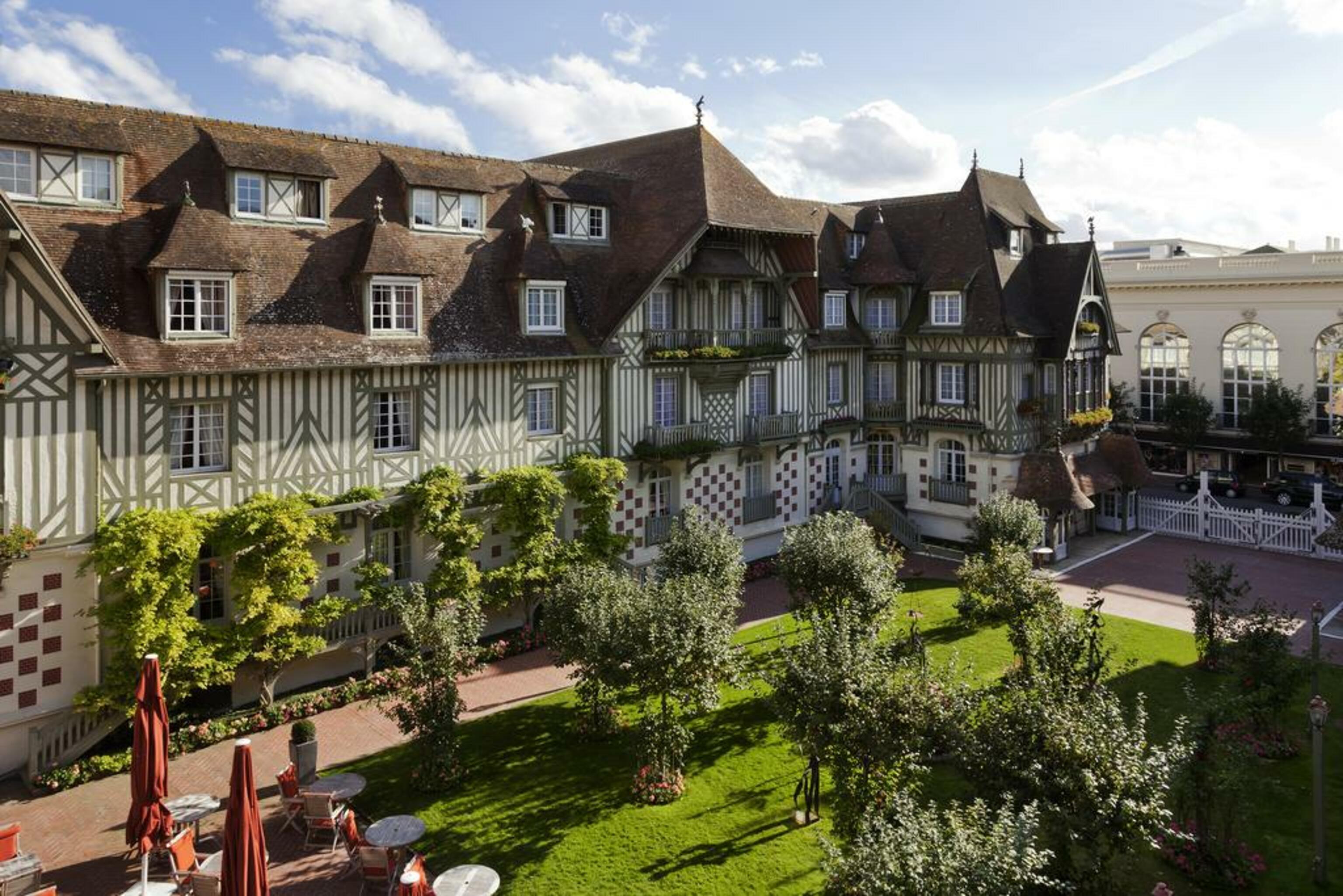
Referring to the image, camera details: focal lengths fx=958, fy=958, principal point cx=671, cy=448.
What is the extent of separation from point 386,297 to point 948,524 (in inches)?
831

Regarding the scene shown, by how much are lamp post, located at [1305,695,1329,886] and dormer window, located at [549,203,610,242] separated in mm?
20643

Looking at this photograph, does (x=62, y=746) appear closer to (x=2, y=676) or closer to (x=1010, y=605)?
(x=2, y=676)

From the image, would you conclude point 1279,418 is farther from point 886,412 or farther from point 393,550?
point 393,550

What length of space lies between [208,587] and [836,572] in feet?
41.9

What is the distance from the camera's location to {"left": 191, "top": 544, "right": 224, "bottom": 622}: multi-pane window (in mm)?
19234

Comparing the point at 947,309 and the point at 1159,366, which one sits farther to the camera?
the point at 1159,366

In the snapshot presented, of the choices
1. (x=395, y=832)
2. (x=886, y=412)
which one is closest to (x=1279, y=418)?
(x=886, y=412)

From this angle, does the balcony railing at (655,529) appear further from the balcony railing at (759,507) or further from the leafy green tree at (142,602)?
the leafy green tree at (142,602)

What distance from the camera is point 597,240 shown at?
27812 millimetres

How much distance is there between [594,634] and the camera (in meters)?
16.5

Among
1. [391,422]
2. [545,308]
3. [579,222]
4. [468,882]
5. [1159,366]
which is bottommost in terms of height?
[468,882]

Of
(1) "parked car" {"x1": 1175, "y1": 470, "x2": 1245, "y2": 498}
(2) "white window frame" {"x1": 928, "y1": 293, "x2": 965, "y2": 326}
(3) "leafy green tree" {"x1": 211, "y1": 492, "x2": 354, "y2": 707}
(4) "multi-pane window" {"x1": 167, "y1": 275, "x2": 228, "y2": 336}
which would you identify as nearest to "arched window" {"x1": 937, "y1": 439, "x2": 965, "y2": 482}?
(2) "white window frame" {"x1": 928, "y1": 293, "x2": 965, "y2": 326}

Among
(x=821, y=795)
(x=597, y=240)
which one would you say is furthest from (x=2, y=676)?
(x=597, y=240)

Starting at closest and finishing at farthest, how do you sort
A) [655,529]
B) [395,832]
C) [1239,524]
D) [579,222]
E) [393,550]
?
[395,832], [393,550], [579,222], [655,529], [1239,524]
